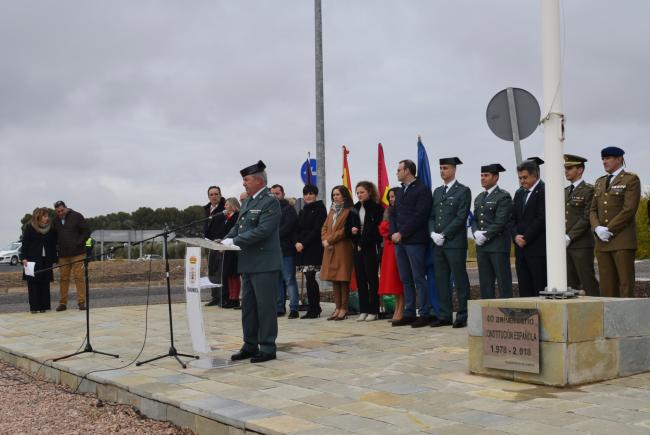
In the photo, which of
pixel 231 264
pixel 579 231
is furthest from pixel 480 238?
pixel 231 264

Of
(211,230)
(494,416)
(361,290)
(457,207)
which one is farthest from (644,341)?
(211,230)

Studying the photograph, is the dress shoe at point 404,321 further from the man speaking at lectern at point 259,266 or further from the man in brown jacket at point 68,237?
the man in brown jacket at point 68,237

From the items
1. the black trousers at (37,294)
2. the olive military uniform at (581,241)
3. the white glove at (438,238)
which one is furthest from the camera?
the black trousers at (37,294)

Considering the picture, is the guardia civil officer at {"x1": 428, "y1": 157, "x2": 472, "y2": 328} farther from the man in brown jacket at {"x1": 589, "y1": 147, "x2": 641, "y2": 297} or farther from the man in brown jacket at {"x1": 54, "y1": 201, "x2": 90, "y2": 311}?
the man in brown jacket at {"x1": 54, "y1": 201, "x2": 90, "y2": 311}

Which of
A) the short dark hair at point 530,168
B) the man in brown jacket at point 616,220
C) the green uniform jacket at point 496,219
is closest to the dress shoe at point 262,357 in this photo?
the green uniform jacket at point 496,219

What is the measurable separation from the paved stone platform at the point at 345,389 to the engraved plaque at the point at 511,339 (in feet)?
0.59

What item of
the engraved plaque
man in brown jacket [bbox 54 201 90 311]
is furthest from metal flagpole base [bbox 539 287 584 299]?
→ man in brown jacket [bbox 54 201 90 311]

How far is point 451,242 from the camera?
945cm

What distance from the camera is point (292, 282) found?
12.2 metres

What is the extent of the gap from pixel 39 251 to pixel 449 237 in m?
8.43

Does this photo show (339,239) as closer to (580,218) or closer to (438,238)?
(438,238)

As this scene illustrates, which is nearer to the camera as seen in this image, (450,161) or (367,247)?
(450,161)

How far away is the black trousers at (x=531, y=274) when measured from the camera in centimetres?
872

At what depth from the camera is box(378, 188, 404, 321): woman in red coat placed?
10438mm
